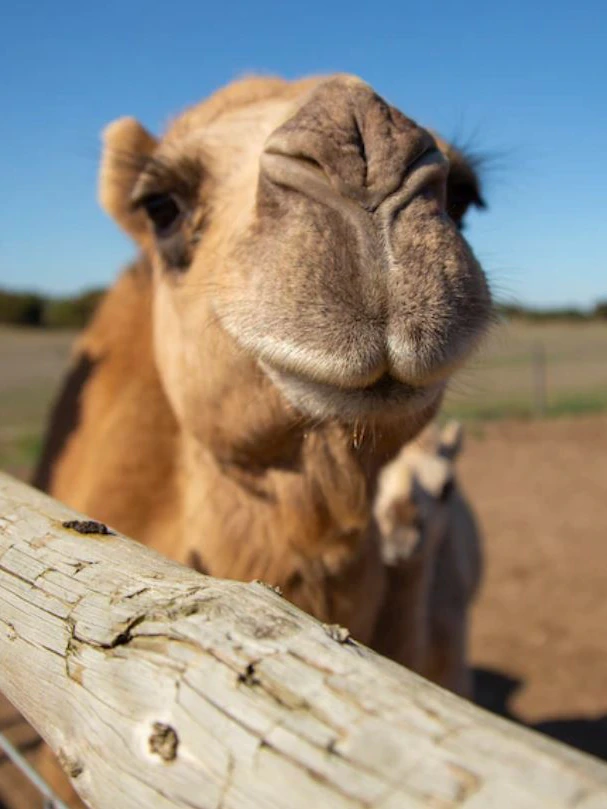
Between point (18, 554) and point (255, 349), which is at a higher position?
point (255, 349)

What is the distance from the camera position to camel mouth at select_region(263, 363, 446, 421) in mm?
2070

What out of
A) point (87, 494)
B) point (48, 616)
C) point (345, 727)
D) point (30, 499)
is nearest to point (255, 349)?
point (30, 499)

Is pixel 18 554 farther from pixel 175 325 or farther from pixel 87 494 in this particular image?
pixel 87 494

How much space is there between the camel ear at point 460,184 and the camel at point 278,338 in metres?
0.01

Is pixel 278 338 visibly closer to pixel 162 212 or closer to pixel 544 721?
pixel 162 212

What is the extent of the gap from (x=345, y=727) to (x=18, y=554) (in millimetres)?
878

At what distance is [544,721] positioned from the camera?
20.0 ft

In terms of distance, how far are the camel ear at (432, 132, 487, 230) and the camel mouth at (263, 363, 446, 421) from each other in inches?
35.9

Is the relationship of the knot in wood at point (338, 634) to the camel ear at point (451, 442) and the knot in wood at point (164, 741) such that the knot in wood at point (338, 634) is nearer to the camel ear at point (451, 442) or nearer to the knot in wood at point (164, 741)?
the knot in wood at point (164, 741)

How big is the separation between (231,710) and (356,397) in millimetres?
1183

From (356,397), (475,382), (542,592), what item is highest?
(356,397)

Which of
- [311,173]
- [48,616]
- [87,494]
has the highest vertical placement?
[311,173]

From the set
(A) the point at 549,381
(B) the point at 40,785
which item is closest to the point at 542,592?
(B) the point at 40,785

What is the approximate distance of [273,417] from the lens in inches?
104
